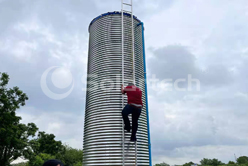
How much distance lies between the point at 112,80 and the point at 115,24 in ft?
9.15

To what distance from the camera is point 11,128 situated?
14312 mm

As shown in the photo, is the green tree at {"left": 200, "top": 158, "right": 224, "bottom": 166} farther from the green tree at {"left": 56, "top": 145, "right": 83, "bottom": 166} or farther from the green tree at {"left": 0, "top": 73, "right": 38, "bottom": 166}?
the green tree at {"left": 0, "top": 73, "right": 38, "bottom": 166}

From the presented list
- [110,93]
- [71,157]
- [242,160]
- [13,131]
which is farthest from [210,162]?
[110,93]

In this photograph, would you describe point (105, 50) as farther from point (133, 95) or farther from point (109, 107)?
point (133, 95)

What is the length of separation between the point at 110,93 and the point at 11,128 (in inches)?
398

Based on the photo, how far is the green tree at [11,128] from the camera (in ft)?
46.7

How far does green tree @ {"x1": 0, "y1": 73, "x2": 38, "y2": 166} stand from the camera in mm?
14234

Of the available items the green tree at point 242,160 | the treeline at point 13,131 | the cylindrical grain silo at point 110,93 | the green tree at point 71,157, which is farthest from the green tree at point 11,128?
the green tree at point 242,160

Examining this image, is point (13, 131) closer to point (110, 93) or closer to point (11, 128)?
point (11, 128)

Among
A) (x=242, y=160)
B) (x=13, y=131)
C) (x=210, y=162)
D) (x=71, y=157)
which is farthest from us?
(x=210, y=162)

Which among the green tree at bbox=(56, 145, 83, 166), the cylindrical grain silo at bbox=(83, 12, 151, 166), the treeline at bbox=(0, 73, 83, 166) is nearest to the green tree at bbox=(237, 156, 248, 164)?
the green tree at bbox=(56, 145, 83, 166)

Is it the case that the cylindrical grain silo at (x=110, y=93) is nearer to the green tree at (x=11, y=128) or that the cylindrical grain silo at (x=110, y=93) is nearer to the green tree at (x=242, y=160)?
the green tree at (x=11, y=128)

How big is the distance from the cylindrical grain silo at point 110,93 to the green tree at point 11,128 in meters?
8.68

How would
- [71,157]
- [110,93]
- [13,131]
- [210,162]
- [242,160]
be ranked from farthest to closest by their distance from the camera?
[210,162], [242,160], [71,157], [13,131], [110,93]
